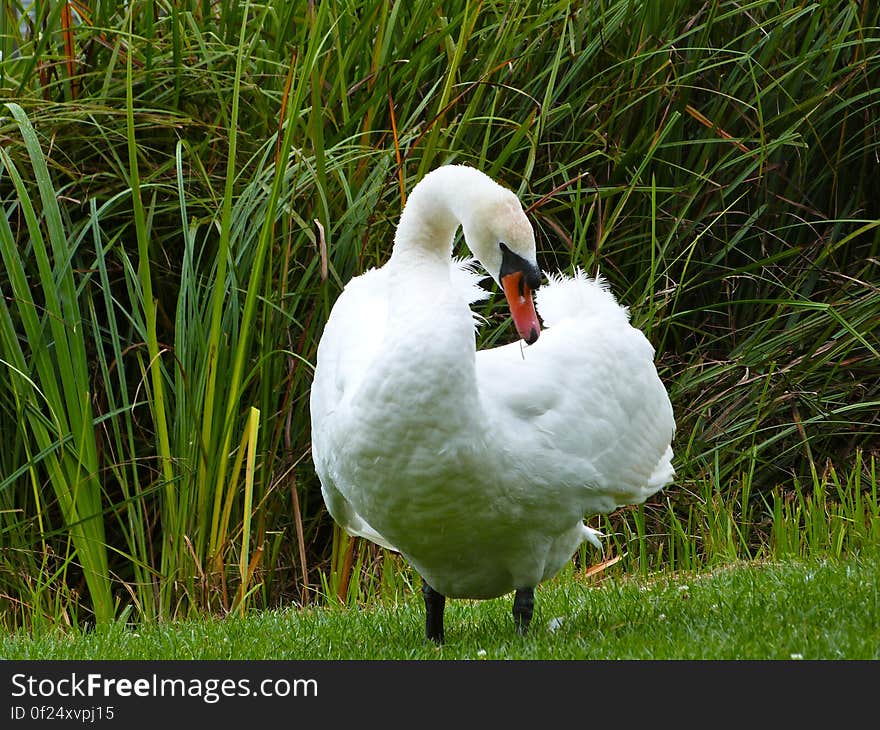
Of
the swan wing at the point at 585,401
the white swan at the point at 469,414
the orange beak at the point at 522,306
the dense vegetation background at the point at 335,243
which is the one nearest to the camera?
the white swan at the point at 469,414

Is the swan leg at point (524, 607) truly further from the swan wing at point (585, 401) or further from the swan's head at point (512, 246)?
the swan's head at point (512, 246)

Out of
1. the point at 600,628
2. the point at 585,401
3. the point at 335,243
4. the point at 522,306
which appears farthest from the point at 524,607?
the point at 335,243

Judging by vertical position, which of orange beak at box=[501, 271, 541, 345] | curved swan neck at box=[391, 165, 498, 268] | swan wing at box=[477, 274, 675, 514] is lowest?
swan wing at box=[477, 274, 675, 514]

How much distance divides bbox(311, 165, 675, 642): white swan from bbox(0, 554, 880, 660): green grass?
0.27 metres

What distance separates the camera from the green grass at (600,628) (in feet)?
12.2

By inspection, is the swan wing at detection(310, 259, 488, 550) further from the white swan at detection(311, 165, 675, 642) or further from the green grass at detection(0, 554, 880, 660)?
the green grass at detection(0, 554, 880, 660)

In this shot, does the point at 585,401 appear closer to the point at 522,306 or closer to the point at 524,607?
the point at 522,306

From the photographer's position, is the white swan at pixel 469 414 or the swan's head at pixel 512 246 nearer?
the white swan at pixel 469 414

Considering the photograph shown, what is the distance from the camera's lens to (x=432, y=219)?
412 cm

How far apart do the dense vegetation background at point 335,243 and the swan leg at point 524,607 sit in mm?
1310

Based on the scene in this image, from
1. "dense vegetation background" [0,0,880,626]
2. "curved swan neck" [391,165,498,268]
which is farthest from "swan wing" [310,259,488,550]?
"dense vegetation background" [0,0,880,626]

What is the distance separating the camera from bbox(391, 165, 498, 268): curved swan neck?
407 cm

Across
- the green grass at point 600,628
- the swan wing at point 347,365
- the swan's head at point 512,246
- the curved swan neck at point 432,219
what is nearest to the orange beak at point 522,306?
the swan's head at point 512,246

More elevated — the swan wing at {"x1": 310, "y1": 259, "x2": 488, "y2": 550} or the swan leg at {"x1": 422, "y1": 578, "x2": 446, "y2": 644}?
the swan wing at {"x1": 310, "y1": 259, "x2": 488, "y2": 550}
